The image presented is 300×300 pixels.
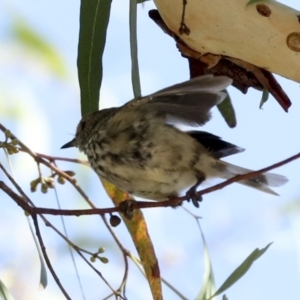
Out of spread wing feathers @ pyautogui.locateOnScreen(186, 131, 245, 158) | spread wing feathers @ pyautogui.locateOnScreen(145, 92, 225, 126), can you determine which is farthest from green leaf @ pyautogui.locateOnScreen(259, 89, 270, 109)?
spread wing feathers @ pyautogui.locateOnScreen(145, 92, 225, 126)

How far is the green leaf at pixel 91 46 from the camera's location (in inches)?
58.4

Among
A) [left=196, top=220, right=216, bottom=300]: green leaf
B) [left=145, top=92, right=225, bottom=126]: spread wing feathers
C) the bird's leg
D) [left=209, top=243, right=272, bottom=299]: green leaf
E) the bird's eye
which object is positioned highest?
the bird's eye

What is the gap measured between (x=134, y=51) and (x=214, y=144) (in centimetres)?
31

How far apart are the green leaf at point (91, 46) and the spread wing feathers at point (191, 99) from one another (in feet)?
0.43

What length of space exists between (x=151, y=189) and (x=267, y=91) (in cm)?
33

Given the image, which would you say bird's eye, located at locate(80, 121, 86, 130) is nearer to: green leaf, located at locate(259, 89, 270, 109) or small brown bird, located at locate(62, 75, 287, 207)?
small brown bird, located at locate(62, 75, 287, 207)

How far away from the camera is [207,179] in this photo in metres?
1.55

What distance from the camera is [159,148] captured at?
→ 1438 millimetres

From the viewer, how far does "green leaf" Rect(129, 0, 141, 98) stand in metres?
1.38

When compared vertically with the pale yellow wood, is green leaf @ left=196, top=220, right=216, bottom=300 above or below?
below

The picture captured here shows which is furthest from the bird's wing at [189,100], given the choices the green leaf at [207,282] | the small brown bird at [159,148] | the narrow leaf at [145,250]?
the green leaf at [207,282]

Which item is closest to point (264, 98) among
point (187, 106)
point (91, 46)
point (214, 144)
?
point (214, 144)

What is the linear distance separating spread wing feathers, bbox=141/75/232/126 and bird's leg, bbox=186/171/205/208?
0.14 metres

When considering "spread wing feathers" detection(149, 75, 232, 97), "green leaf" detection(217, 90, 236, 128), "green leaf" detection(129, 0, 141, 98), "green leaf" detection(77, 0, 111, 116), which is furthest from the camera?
"green leaf" detection(217, 90, 236, 128)
